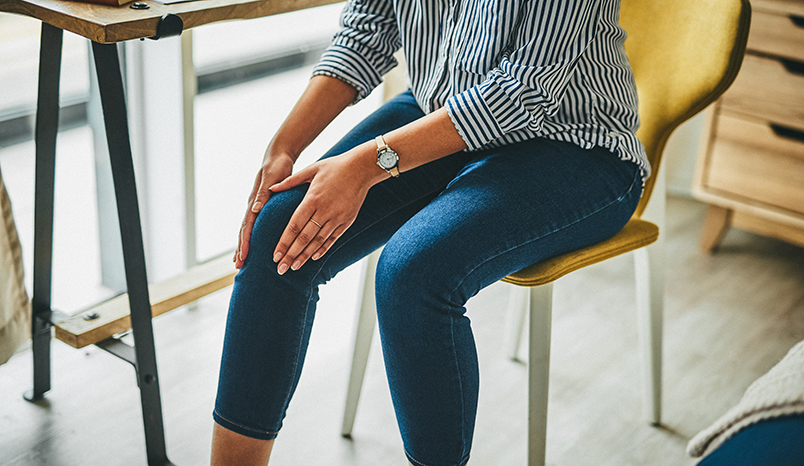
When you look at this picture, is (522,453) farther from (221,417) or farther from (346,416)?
(221,417)

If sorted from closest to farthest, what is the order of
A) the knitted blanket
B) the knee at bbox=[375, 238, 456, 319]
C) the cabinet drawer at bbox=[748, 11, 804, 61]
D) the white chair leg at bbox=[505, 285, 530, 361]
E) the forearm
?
1. the knitted blanket
2. the knee at bbox=[375, 238, 456, 319]
3. the forearm
4. the white chair leg at bbox=[505, 285, 530, 361]
5. the cabinet drawer at bbox=[748, 11, 804, 61]

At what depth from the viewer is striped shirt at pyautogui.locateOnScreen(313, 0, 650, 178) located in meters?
0.85

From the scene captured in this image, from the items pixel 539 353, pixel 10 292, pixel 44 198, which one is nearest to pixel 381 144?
pixel 539 353

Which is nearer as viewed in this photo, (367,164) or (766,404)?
(766,404)

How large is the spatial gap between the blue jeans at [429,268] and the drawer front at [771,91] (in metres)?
0.95

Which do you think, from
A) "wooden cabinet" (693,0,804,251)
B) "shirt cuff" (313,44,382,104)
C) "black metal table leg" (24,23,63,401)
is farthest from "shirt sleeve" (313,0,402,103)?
"wooden cabinet" (693,0,804,251)

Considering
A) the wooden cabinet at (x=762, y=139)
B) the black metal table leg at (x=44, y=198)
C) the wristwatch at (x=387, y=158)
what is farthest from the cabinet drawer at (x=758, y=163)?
the black metal table leg at (x=44, y=198)

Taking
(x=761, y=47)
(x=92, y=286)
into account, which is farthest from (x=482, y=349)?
(x=761, y=47)

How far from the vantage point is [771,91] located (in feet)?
5.53

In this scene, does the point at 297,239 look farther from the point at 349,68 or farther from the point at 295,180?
the point at 349,68

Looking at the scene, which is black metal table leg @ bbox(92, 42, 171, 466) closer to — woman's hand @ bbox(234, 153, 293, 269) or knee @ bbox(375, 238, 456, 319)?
Answer: woman's hand @ bbox(234, 153, 293, 269)

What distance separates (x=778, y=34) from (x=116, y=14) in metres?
1.43

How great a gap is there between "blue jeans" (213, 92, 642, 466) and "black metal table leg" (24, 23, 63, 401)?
0.39 metres

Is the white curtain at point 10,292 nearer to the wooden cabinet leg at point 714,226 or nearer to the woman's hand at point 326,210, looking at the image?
the woman's hand at point 326,210
